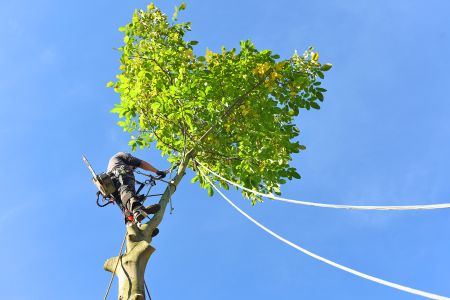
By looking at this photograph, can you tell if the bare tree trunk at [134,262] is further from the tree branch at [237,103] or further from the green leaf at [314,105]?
the green leaf at [314,105]

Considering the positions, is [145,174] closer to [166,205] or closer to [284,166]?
[166,205]

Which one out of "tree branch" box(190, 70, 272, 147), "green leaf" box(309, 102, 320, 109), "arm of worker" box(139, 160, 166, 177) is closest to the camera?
"arm of worker" box(139, 160, 166, 177)

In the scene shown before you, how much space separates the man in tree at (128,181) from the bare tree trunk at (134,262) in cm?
18

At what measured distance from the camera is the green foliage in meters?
8.09

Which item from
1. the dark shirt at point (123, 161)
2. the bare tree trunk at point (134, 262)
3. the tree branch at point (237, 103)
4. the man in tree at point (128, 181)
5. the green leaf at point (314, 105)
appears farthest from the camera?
the green leaf at point (314, 105)

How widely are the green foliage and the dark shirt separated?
2.62 feet

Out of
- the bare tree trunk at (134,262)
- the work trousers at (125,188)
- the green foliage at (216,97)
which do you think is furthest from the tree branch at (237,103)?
the bare tree trunk at (134,262)

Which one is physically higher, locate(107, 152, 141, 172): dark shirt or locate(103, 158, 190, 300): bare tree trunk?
locate(107, 152, 141, 172): dark shirt

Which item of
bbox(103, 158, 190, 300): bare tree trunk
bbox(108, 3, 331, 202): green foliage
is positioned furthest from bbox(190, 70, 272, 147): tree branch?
bbox(103, 158, 190, 300): bare tree trunk

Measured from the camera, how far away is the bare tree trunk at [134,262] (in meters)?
5.49

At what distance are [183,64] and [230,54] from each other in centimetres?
97

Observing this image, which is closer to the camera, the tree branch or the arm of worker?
the arm of worker

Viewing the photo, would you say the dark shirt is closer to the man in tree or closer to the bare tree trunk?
the man in tree

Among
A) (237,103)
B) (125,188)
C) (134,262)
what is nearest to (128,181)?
(125,188)
